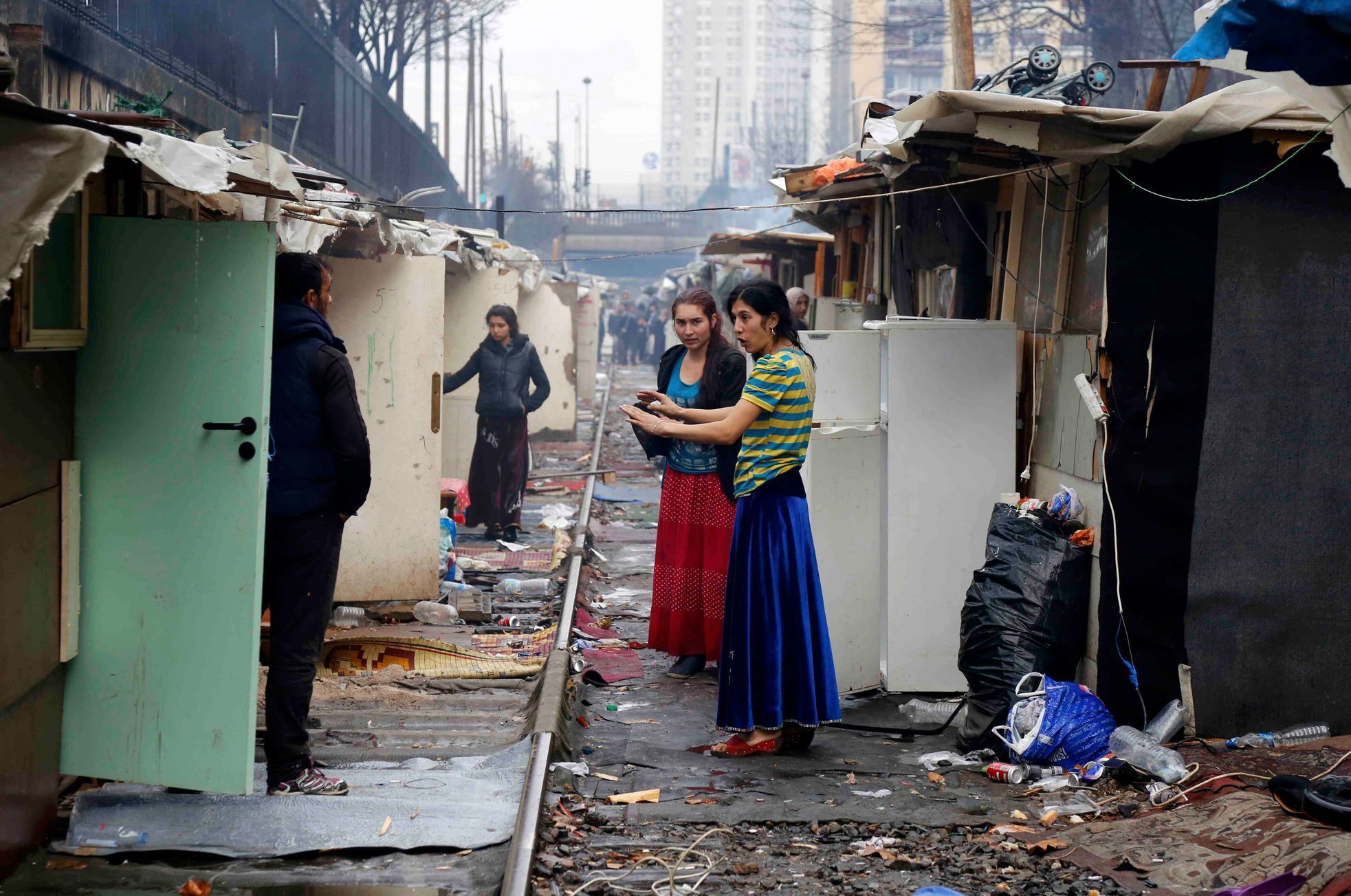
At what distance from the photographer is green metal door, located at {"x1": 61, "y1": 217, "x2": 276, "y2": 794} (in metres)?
4.94

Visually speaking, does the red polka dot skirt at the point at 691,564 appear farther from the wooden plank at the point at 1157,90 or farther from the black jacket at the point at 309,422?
the wooden plank at the point at 1157,90

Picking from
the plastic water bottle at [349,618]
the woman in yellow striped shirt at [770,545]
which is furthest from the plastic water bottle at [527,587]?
the woman in yellow striped shirt at [770,545]

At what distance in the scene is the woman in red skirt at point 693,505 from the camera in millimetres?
7504

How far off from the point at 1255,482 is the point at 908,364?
1.86 m

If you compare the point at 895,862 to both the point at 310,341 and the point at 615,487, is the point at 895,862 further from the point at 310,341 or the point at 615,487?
the point at 615,487

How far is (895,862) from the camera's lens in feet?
16.3

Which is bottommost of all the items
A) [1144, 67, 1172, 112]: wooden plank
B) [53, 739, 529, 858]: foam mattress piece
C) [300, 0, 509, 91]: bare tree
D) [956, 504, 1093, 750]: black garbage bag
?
[53, 739, 529, 858]: foam mattress piece

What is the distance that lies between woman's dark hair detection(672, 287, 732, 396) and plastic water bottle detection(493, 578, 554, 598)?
3372mm

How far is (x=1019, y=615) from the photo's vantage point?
6535mm

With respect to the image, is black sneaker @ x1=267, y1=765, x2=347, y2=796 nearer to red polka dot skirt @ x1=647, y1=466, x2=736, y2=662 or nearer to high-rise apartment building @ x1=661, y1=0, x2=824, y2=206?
red polka dot skirt @ x1=647, y1=466, x2=736, y2=662

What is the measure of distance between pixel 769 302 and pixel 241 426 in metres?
2.44

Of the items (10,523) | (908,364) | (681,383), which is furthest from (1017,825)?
(10,523)

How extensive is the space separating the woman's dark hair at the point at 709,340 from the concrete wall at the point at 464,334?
6.58m

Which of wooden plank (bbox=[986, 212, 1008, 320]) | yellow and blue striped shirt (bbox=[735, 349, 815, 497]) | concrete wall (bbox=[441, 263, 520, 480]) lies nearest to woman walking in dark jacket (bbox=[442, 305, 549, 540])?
concrete wall (bbox=[441, 263, 520, 480])
